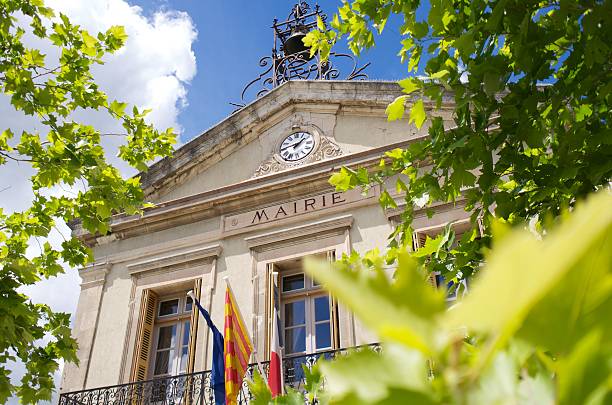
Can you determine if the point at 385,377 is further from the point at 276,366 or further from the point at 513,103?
the point at 276,366

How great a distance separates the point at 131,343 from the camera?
8680mm

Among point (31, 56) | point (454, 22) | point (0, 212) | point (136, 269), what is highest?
point (136, 269)

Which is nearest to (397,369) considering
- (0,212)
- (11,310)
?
(11,310)

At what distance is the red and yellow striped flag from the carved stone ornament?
3.37 meters

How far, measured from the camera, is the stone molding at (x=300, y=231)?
27.3 feet

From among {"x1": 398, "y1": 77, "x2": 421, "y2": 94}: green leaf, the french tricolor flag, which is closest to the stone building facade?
the french tricolor flag

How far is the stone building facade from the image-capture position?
27.0ft

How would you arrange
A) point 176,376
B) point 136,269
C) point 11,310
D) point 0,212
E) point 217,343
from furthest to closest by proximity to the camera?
point 136,269 < point 176,376 < point 217,343 < point 0,212 < point 11,310

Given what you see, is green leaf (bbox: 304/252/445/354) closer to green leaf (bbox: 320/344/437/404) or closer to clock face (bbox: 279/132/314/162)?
green leaf (bbox: 320/344/437/404)

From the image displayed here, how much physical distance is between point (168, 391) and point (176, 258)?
2.11m

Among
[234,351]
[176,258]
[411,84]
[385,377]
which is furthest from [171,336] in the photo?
[385,377]

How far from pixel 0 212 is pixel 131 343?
4.21 m

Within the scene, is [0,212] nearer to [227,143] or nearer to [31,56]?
[31,56]

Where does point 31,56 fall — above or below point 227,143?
below
